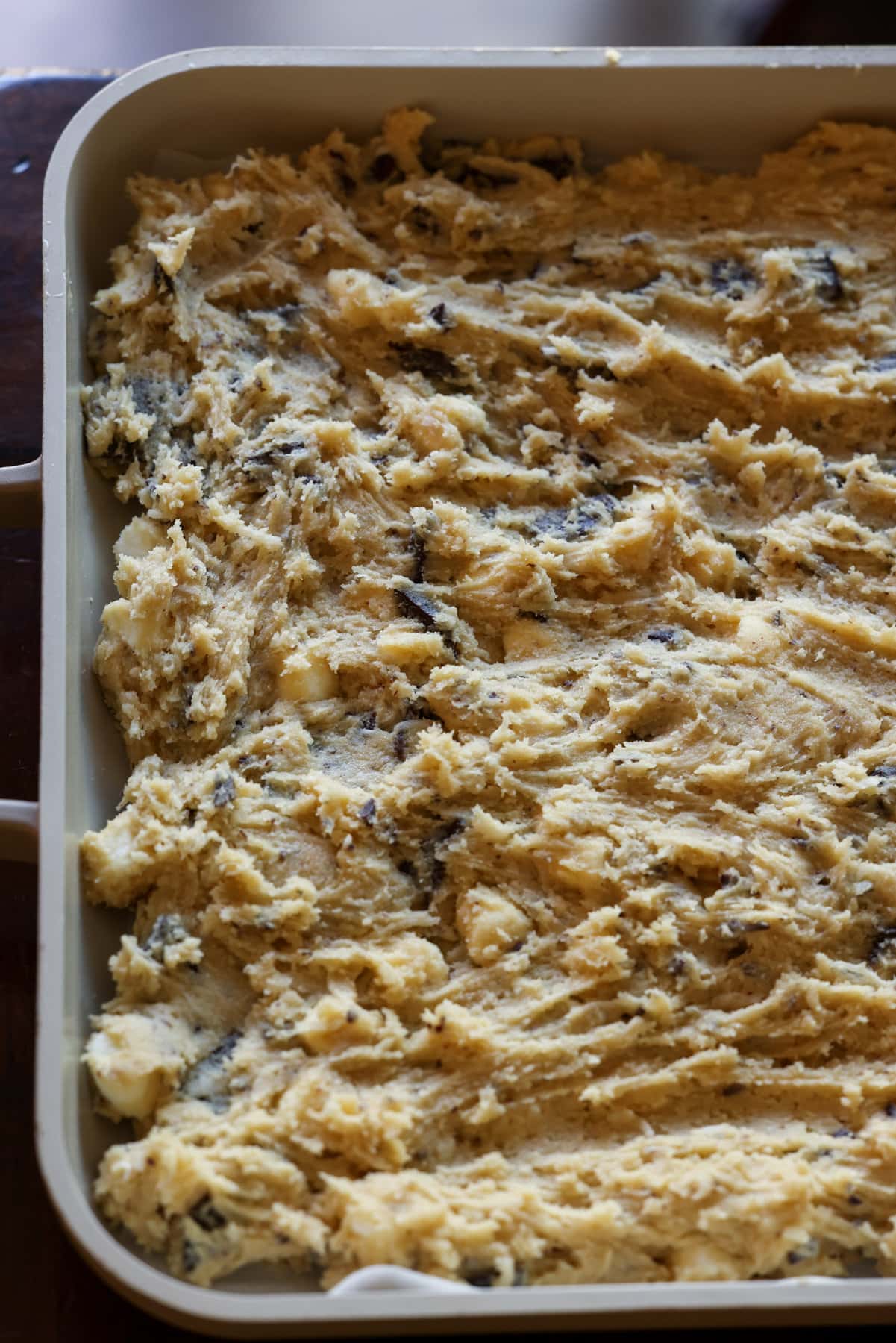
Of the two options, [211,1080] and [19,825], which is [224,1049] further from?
[19,825]

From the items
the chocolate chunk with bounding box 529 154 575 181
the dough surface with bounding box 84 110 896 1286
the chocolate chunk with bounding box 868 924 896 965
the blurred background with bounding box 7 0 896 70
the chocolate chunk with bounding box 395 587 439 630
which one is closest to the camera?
the dough surface with bounding box 84 110 896 1286

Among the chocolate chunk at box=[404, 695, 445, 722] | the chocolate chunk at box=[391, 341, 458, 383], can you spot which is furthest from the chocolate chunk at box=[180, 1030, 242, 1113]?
the chocolate chunk at box=[391, 341, 458, 383]

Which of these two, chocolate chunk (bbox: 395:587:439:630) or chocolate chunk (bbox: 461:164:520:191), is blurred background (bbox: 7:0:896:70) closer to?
chocolate chunk (bbox: 461:164:520:191)

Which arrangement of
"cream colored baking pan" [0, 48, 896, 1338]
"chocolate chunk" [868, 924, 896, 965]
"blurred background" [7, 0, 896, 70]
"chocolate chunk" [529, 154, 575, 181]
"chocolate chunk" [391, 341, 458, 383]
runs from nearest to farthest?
"cream colored baking pan" [0, 48, 896, 1338] < "chocolate chunk" [868, 924, 896, 965] < "chocolate chunk" [391, 341, 458, 383] < "chocolate chunk" [529, 154, 575, 181] < "blurred background" [7, 0, 896, 70]

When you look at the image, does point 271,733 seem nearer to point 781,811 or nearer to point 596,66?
point 781,811

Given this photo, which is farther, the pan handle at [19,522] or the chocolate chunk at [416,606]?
the chocolate chunk at [416,606]

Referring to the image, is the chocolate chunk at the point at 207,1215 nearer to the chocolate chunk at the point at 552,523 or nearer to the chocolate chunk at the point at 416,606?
the chocolate chunk at the point at 416,606

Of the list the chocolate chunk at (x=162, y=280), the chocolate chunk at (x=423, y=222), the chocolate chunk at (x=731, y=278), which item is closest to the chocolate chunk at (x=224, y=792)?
the chocolate chunk at (x=162, y=280)
